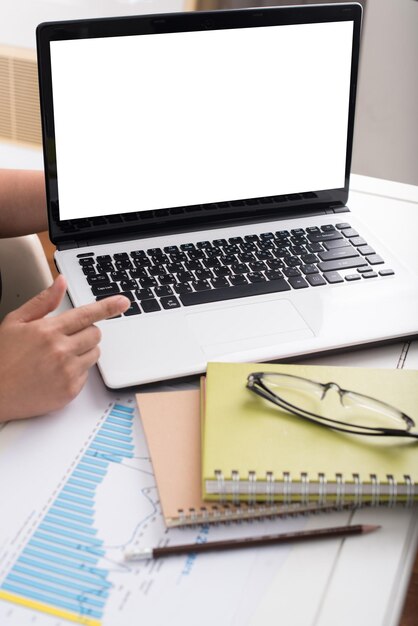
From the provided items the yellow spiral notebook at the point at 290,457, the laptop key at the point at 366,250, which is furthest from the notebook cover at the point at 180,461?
the laptop key at the point at 366,250

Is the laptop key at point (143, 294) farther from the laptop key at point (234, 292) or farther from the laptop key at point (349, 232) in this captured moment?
the laptop key at point (349, 232)

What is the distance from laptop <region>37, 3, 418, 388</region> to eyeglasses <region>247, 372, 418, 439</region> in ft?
0.23

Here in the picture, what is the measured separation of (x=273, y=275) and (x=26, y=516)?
418 mm

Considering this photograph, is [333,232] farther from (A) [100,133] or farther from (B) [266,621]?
(B) [266,621]

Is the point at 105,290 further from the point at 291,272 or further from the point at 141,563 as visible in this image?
the point at 141,563

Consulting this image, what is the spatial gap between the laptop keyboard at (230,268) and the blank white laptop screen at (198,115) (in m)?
0.07

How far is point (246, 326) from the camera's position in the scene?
0.83 m

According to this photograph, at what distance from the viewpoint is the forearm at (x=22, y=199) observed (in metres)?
1.08

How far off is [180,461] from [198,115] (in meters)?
0.47

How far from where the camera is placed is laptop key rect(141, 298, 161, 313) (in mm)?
834

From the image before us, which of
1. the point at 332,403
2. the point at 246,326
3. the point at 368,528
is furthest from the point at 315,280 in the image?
the point at 368,528

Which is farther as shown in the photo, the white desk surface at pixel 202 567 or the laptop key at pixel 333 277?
the laptop key at pixel 333 277

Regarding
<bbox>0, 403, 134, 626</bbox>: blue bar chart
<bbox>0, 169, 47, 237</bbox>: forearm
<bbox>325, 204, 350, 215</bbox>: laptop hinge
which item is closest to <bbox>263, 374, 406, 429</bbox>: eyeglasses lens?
<bbox>0, 403, 134, 626</bbox>: blue bar chart

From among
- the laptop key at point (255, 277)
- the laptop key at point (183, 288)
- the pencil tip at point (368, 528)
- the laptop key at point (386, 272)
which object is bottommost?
the pencil tip at point (368, 528)
